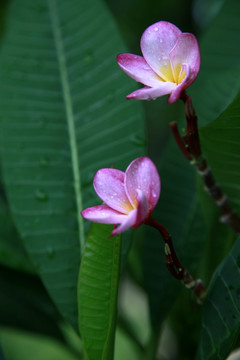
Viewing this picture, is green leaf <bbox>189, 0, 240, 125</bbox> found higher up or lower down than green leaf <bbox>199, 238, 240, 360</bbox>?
higher up

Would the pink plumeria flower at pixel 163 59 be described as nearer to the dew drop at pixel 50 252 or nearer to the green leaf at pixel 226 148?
the green leaf at pixel 226 148

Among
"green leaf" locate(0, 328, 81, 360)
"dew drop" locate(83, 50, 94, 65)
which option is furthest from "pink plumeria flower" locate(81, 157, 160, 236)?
"green leaf" locate(0, 328, 81, 360)

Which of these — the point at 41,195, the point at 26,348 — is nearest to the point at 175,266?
the point at 41,195

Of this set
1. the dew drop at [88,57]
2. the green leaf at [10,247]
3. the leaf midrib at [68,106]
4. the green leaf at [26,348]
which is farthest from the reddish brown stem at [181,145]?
the green leaf at [26,348]

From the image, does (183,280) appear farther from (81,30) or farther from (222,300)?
(81,30)

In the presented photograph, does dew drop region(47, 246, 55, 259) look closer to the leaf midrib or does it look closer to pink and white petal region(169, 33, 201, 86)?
the leaf midrib

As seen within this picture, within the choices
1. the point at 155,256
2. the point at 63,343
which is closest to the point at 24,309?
the point at 63,343

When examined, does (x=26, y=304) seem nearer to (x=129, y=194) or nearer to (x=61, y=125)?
(x=61, y=125)
